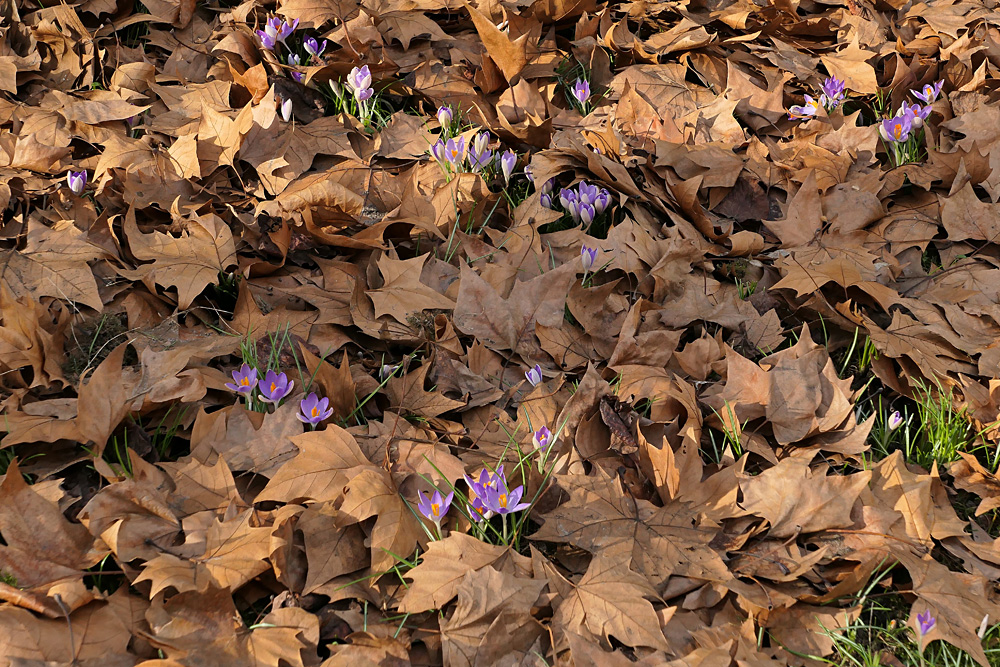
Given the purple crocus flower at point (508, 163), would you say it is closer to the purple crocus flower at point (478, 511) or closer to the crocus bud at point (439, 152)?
the crocus bud at point (439, 152)

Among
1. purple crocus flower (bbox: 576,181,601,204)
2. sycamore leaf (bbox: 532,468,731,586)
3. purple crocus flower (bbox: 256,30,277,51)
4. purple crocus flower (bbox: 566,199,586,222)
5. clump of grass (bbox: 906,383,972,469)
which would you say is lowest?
clump of grass (bbox: 906,383,972,469)

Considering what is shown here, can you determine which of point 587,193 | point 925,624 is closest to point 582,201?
point 587,193

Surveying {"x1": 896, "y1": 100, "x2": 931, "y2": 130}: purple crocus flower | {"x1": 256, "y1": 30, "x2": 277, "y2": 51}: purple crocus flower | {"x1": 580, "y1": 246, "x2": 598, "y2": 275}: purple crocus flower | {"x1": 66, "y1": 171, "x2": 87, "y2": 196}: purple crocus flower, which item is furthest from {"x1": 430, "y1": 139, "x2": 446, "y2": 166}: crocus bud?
{"x1": 896, "y1": 100, "x2": 931, "y2": 130}: purple crocus flower

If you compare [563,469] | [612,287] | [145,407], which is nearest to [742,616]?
[563,469]

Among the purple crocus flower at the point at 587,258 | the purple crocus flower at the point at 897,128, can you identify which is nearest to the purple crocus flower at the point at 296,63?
the purple crocus flower at the point at 587,258

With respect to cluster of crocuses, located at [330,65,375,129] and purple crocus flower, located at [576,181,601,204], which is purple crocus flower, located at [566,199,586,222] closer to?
purple crocus flower, located at [576,181,601,204]

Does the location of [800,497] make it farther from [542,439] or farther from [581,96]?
[581,96]
